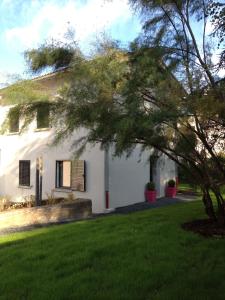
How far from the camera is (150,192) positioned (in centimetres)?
1795

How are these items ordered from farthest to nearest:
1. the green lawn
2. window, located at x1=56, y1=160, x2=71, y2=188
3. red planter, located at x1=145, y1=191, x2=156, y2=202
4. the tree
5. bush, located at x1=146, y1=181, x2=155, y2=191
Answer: bush, located at x1=146, y1=181, x2=155, y2=191
red planter, located at x1=145, y1=191, x2=156, y2=202
window, located at x1=56, y1=160, x2=71, y2=188
the tree
the green lawn

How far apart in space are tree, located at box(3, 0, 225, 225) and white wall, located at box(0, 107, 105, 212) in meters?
5.06

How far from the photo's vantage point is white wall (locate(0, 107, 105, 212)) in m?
15.8

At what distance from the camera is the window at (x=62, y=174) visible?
17.7 m

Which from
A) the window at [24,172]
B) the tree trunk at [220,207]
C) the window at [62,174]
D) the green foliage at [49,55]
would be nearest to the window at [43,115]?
the green foliage at [49,55]

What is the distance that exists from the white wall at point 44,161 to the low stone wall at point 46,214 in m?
1.08

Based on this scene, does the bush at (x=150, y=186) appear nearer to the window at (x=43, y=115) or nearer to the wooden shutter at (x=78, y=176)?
the wooden shutter at (x=78, y=176)

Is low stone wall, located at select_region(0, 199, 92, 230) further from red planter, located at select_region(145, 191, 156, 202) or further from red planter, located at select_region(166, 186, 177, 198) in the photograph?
red planter, located at select_region(166, 186, 177, 198)

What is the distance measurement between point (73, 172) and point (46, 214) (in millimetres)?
3587

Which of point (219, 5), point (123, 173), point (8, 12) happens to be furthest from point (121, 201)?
point (219, 5)

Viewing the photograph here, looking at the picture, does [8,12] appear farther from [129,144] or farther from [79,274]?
[79,274]

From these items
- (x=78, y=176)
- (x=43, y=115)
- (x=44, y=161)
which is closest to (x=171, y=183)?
(x=78, y=176)

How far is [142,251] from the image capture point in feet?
23.2

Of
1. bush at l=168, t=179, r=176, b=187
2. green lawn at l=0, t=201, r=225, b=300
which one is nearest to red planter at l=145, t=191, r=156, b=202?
bush at l=168, t=179, r=176, b=187
